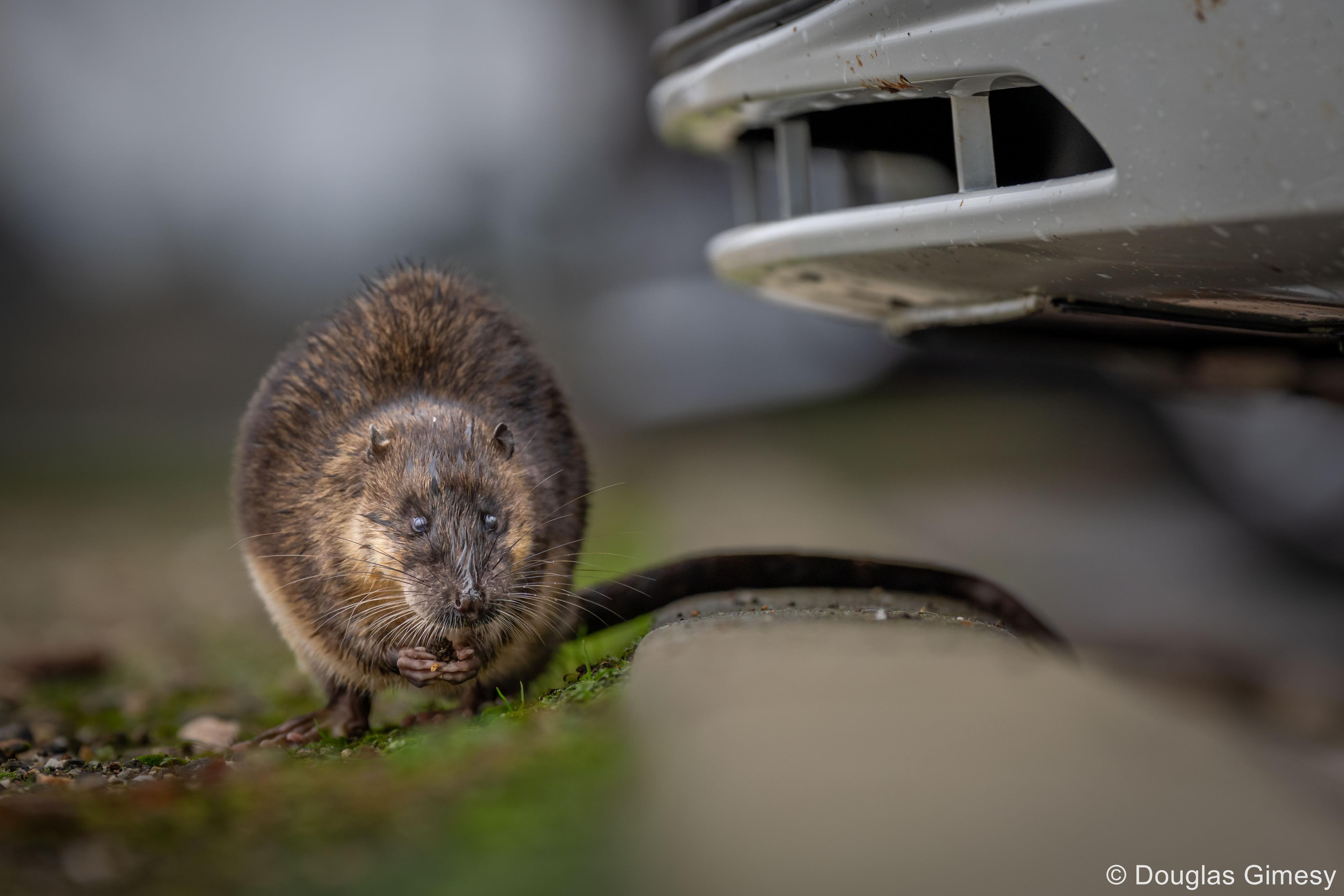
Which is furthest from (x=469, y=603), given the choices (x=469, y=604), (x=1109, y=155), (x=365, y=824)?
(x=1109, y=155)

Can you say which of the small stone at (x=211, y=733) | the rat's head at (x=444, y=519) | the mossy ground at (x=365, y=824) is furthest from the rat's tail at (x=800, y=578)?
the small stone at (x=211, y=733)

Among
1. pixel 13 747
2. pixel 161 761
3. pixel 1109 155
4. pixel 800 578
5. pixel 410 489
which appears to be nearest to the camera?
pixel 1109 155

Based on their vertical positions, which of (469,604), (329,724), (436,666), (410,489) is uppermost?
(410,489)

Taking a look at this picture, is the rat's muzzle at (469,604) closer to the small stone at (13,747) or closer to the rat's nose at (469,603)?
the rat's nose at (469,603)

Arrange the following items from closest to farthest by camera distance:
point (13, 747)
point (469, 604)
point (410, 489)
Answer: point (469, 604) < point (410, 489) < point (13, 747)

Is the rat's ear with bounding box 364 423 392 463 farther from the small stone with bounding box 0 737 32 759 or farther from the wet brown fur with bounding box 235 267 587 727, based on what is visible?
the small stone with bounding box 0 737 32 759

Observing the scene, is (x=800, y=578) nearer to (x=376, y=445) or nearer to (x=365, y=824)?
(x=376, y=445)

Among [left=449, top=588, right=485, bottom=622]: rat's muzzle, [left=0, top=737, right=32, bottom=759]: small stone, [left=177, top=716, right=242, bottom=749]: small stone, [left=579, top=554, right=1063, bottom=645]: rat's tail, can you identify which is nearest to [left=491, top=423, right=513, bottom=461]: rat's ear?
[left=449, top=588, right=485, bottom=622]: rat's muzzle
